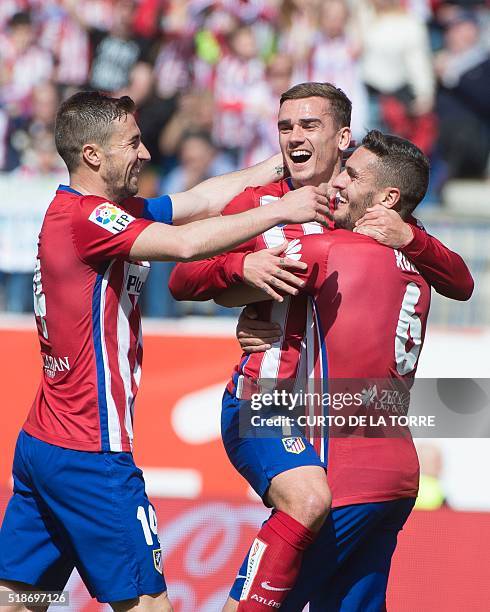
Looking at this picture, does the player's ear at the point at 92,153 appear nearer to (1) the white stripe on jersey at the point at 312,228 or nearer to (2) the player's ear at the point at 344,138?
(1) the white stripe on jersey at the point at 312,228

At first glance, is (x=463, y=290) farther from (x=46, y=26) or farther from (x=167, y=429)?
(x=46, y=26)

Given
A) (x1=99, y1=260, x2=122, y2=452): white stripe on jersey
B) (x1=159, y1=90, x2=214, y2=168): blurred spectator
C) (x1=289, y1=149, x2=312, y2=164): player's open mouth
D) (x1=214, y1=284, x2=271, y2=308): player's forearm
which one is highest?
(x1=159, y1=90, x2=214, y2=168): blurred spectator

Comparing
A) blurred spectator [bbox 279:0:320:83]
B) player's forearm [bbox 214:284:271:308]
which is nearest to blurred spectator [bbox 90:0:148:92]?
blurred spectator [bbox 279:0:320:83]

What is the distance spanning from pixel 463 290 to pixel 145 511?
1.81m

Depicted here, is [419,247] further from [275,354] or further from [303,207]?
[275,354]

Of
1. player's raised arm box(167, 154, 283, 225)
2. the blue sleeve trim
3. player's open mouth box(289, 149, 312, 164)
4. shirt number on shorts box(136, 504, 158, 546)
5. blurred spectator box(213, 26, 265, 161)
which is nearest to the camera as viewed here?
shirt number on shorts box(136, 504, 158, 546)

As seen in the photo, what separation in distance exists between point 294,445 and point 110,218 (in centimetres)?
125

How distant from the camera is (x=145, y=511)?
450 cm

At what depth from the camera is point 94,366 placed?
4562mm

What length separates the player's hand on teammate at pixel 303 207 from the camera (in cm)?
426

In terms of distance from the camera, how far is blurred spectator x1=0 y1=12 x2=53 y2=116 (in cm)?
1198

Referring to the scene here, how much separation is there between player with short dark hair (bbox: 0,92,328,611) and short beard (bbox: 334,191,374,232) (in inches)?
19.0

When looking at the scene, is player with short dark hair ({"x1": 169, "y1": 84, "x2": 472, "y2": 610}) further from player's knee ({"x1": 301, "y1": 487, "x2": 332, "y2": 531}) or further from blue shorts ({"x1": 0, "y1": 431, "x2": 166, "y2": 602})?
blue shorts ({"x1": 0, "y1": 431, "x2": 166, "y2": 602})

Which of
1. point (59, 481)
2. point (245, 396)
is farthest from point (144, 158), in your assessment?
point (59, 481)
